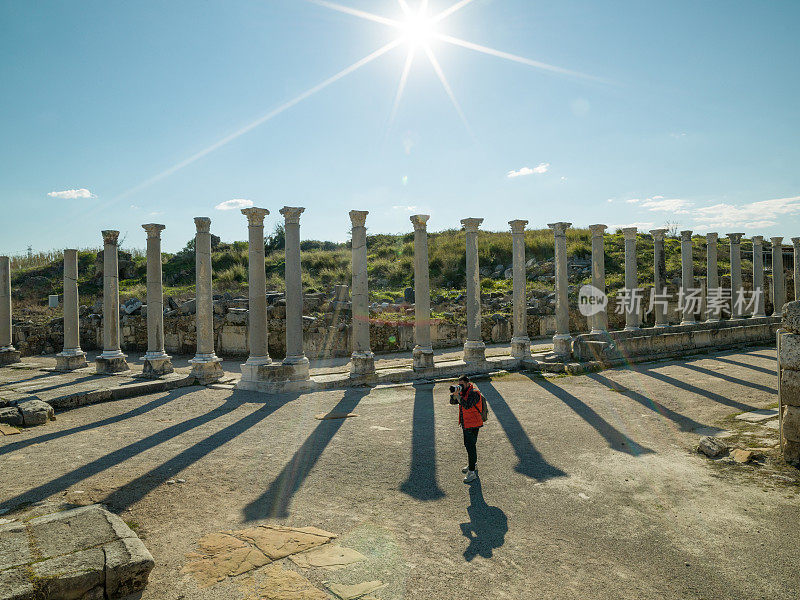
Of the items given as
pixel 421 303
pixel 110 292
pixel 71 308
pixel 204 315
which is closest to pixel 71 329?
pixel 71 308

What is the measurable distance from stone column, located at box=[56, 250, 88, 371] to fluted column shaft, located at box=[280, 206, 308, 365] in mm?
9159

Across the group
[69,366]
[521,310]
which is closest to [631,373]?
[521,310]

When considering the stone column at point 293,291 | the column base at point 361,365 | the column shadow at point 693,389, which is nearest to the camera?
the column shadow at point 693,389

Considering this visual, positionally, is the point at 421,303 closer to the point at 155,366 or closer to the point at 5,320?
the point at 155,366

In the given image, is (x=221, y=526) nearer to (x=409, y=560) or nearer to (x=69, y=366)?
(x=409, y=560)

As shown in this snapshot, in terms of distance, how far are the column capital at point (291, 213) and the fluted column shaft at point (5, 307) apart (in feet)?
46.1

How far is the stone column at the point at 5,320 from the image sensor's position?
64.7ft

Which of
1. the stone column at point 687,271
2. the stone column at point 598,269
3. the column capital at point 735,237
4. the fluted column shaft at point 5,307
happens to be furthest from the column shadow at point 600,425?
the fluted column shaft at point 5,307

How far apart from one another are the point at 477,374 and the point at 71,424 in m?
10.2

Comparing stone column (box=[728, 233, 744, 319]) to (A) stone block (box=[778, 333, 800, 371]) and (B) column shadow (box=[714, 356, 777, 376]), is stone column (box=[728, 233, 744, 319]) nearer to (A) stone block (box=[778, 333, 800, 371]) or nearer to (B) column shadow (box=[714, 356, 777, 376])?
(B) column shadow (box=[714, 356, 777, 376])

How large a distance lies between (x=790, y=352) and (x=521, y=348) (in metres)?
9.26

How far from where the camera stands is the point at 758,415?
9.78 m

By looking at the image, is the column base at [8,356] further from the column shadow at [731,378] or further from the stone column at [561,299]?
the column shadow at [731,378]

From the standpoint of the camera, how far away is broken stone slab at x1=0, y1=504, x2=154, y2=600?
3.79m
